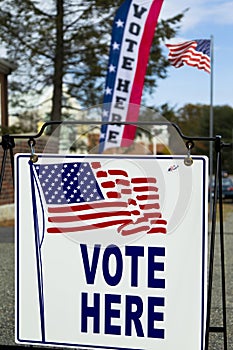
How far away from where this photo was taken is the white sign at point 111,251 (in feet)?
9.04

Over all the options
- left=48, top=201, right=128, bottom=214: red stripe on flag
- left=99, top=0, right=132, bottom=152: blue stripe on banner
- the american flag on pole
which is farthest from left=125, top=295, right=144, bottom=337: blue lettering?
the american flag on pole

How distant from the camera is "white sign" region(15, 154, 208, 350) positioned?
2.75m

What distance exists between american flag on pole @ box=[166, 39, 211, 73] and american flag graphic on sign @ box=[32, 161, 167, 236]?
9179 millimetres

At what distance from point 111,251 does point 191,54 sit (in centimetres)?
1030

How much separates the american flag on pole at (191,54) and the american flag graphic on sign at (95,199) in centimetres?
918

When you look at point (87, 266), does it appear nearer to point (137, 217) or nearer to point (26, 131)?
point (137, 217)

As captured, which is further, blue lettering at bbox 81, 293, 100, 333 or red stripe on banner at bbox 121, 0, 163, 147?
red stripe on banner at bbox 121, 0, 163, 147

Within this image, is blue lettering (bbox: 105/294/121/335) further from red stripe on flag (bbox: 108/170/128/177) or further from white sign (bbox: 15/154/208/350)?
red stripe on flag (bbox: 108/170/128/177)

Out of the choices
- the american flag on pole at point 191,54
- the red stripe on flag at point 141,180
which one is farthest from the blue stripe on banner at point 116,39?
the red stripe on flag at point 141,180

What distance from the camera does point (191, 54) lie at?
12.4 metres

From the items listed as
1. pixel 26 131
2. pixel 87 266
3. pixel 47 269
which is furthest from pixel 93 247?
pixel 26 131

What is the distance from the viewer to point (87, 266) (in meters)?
2.88

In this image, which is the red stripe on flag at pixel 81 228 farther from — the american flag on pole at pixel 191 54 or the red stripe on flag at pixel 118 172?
the american flag on pole at pixel 191 54

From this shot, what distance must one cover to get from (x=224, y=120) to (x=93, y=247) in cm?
6910
